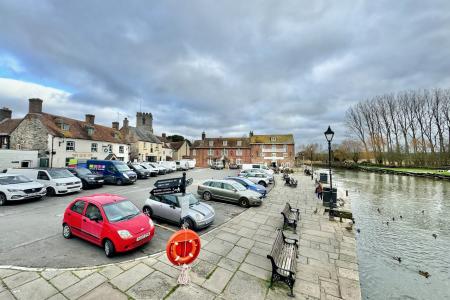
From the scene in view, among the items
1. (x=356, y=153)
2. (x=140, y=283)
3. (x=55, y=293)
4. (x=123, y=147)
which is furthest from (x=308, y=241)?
(x=356, y=153)

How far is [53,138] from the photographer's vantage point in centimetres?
2431

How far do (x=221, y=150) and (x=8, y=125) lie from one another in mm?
37914

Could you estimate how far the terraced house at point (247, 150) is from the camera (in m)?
49.5

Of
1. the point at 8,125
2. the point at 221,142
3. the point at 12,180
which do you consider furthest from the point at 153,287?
the point at 221,142

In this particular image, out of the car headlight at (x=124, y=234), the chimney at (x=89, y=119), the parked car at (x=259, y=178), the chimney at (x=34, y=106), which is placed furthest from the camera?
the chimney at (x=89, y=119)

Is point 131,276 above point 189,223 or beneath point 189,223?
beneath

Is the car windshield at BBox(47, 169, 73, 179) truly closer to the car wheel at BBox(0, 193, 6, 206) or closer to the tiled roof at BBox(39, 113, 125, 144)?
the car wheel at BBox(0, 193, 6, 206)

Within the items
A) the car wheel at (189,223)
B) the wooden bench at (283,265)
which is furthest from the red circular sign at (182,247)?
the car wheel at (189,223)

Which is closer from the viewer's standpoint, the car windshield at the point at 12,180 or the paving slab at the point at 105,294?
the paving slab at the point at 105,294

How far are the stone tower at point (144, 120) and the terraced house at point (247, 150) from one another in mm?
12875

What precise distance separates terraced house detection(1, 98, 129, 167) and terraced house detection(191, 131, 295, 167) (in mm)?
26651

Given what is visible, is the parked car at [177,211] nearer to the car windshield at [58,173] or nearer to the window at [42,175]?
the car windshield at [58,173]

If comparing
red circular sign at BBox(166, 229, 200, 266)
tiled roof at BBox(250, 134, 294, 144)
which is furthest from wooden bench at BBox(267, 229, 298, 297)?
tiled roof at BBox(250, 134, 294, 144)

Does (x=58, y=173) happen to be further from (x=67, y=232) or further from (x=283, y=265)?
(x=283, y=265)
